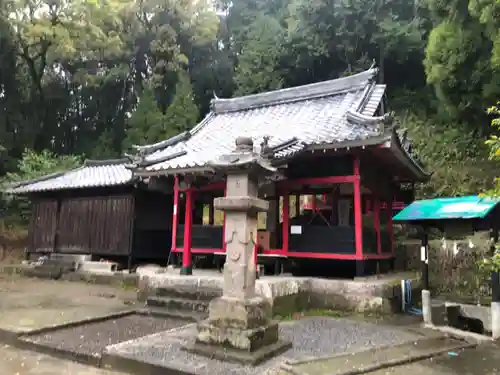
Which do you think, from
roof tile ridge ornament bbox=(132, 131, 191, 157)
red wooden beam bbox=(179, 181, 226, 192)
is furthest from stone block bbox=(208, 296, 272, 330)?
roof tile ridge ornament bbox=(132, 131, 191, 157)

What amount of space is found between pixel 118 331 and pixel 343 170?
6515 mm

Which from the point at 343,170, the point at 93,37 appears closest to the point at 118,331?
the point at 343,170

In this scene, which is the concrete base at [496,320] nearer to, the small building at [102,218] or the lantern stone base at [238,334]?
the lantern stone base at [238,334]

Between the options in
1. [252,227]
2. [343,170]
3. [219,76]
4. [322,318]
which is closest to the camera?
[252,227]

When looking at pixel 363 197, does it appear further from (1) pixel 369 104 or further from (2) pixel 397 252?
(1) pixel 369 104

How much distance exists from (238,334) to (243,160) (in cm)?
251

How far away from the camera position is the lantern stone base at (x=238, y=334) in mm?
5828

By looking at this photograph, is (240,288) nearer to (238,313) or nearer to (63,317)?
(238,313)

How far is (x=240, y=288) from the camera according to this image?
6.19m

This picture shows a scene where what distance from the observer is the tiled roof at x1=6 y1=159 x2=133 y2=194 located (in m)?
15.8

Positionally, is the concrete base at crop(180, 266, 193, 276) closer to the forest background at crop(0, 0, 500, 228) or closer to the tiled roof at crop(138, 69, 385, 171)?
the tiled roof at crop(138, 69, 385, 171)

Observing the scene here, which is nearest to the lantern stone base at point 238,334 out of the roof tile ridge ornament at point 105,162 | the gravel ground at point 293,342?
the gravel ground at point 293,342

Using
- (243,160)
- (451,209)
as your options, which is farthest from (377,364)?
(451,209)

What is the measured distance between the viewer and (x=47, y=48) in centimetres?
2584
